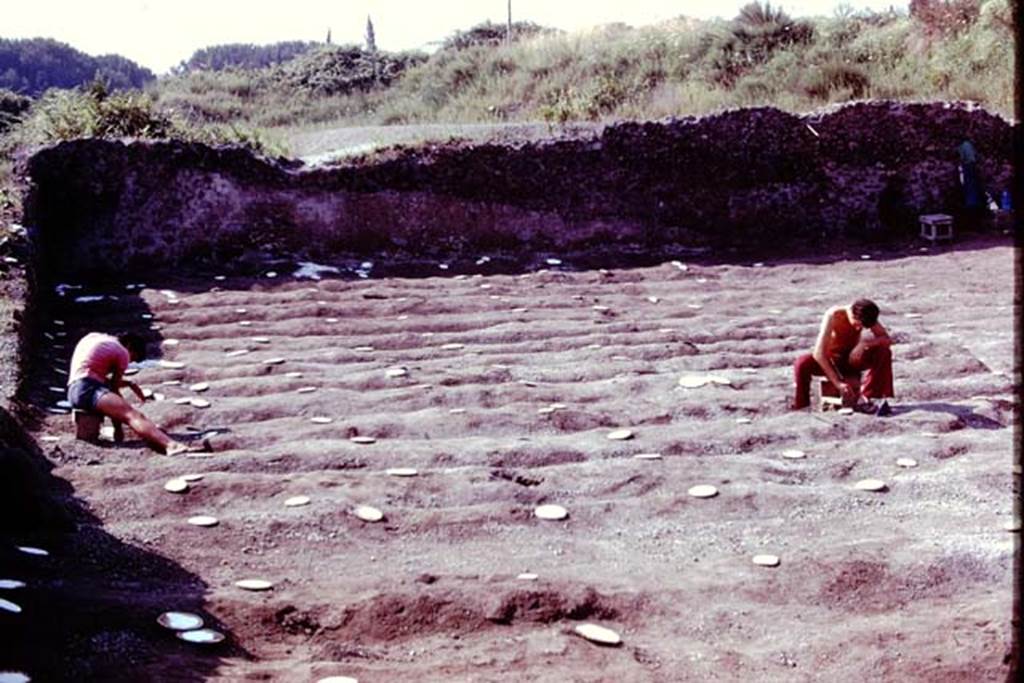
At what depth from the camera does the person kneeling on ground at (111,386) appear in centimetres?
535

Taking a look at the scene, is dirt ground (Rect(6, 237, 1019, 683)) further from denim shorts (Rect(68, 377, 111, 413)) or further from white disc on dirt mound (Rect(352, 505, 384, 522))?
denim shorts (Rect(68, 377, 111, 413))

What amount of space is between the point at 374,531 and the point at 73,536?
103 cm

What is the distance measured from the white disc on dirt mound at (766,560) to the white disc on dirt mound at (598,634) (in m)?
0.79

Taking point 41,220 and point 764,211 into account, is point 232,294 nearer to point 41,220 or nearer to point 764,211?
point 41,220

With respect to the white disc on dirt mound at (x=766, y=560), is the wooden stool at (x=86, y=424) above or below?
above

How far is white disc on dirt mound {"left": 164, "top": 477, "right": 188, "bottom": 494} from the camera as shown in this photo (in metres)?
4.58

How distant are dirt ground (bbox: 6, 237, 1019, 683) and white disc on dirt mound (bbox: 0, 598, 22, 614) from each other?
0.15 m

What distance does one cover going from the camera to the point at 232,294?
9.12 m

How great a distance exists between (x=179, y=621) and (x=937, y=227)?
33.6ft

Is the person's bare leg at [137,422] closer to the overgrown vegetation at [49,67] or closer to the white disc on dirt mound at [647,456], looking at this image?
the white disc on dirt mound at [647,456]

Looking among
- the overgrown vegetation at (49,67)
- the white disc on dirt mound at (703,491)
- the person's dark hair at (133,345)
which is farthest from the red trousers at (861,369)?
the overgrown vegetation at (49,67)

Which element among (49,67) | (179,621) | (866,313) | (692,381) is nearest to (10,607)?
(179,621)

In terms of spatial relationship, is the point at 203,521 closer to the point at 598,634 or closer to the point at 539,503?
the point at 539,503

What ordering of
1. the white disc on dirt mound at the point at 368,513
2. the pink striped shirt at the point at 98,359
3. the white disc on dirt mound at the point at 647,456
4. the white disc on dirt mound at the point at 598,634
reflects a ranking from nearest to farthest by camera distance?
the white disc on dirt mound at the point at 598,634
the white disc on dirt mound at the point at 368,513
the white disc on dirt mound at the point at 647,456
the pink striped shirt at the point at 98,359
